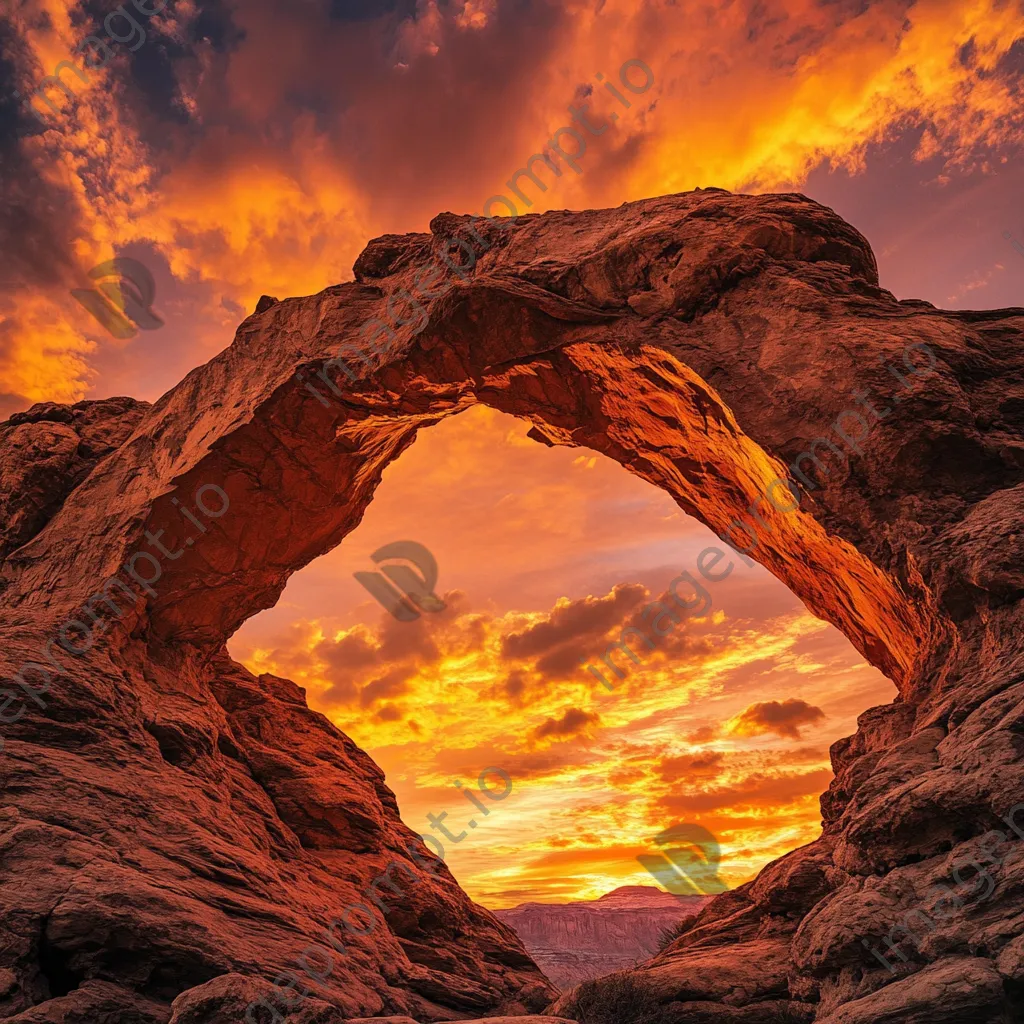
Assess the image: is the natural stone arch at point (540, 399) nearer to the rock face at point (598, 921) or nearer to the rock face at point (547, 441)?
the rock face at point (547, 441)

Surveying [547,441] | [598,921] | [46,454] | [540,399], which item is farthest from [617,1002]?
[598,921]

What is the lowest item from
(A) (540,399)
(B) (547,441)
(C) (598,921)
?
(C) (598,921)

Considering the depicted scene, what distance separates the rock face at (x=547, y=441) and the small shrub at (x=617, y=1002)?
261mm

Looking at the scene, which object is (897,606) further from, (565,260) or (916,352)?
(565,260)

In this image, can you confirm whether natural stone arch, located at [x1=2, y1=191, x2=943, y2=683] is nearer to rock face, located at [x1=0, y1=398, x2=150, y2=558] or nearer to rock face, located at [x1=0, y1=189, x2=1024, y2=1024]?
rock face, located at [x1=0, y1=189, x2=1024, y2=1024]

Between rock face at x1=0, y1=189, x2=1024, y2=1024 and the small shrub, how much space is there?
0.26 metres

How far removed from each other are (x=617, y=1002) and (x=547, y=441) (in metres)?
11.2

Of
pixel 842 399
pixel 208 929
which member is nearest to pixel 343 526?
pixel 208 929

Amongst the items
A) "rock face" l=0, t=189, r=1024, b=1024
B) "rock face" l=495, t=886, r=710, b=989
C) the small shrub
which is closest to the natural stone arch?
"rock face" l=0, t=189, r=1024, b=1024

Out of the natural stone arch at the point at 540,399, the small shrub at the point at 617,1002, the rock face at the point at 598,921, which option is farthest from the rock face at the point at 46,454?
the rock face at the point at 598,921

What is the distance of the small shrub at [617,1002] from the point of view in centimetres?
924

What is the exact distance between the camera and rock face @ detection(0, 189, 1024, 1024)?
24.2 ft

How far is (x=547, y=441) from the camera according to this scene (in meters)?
17.0

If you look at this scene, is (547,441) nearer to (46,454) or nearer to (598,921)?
(46,454)
